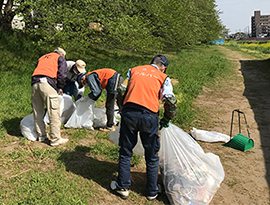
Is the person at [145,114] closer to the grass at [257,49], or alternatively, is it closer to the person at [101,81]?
the person at [101,81]

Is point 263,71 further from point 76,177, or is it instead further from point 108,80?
point 76,177

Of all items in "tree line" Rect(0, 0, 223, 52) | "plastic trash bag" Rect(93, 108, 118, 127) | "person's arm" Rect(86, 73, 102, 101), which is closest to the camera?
"person's arm" Rect(86, 73, 102, 101)

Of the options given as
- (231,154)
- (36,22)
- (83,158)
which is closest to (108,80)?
(83,158)

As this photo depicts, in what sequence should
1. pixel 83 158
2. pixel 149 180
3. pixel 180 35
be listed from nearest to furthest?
pixel 149 180 < pixel 83 158 < pixel 180 35

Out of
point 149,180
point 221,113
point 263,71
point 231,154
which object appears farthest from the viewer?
point 263,71

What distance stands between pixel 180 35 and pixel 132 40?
19.7 ft

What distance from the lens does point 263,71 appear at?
14.0 meters

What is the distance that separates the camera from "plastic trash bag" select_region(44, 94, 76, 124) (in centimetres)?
524

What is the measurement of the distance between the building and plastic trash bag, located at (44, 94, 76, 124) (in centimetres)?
12395

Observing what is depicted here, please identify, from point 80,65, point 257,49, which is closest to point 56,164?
point 80,65

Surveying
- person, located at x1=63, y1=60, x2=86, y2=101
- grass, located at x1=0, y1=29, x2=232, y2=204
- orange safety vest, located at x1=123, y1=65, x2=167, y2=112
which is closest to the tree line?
grass, located at x1=0, y1=29, x2=232, y2=204

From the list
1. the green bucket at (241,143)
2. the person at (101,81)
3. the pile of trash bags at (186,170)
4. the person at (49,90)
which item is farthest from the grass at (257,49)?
the pile of trash bags at (186,170)

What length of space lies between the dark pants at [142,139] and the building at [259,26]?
12537 cm

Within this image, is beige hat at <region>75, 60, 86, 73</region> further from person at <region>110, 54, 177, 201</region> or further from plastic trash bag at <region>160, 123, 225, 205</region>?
plastic trash bag at <region>160, 123, 225, 205</region>
